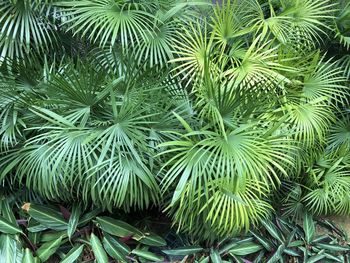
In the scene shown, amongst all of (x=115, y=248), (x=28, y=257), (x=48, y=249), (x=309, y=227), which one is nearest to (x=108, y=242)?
(x=115, y=248)

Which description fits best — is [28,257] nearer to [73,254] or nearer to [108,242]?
[73,254]

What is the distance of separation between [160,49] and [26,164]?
1.10m

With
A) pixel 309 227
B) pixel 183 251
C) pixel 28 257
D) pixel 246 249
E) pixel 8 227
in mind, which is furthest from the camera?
pixel 309 227

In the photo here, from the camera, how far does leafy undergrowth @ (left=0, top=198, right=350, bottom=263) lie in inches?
101

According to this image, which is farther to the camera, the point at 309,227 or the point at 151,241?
the point at 309,227

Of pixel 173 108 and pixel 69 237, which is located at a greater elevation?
pixel 173 108

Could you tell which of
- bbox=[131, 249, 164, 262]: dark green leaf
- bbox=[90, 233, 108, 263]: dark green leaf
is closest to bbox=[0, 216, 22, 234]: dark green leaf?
bbox=[90, 233, 108, 263]: dark green leaf

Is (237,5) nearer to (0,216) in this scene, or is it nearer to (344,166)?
(344,166)

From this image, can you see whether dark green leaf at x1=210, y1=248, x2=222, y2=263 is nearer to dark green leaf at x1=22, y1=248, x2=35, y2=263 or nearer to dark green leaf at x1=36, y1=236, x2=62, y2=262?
dark green leaf at x1=36, y1=236, x2=62, y2=262

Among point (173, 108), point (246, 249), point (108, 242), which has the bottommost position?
point (246, 249)

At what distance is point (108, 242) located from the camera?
8.49 ft

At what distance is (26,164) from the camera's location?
2459 mm

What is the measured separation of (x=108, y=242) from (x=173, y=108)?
92 cm

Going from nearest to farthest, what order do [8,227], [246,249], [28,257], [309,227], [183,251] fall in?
[28,257]
[8,227]
[183,251]
[246,249]
[309,227]
